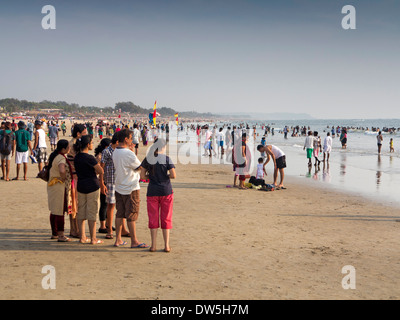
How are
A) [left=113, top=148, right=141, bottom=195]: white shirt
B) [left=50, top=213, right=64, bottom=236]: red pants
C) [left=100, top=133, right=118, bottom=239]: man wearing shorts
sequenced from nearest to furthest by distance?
[left=113, top=148, right=141, bottom=195]: white shirt → [left=50, top=213, right=64, bottom=236]: red pants → [left=100, top=133, right=118, bottom=239]: man wearing shorts

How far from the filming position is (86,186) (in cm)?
595

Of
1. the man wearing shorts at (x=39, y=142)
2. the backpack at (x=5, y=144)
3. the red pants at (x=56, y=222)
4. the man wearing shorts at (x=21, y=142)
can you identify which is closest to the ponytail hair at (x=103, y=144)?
the red pants at (x=56, y=222)

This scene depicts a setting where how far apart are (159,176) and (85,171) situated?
1.28 metres

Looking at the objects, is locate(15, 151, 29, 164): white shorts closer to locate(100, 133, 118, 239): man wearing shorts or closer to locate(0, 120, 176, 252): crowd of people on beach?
locate(0, 120, 176, 252): crowd of people on beach

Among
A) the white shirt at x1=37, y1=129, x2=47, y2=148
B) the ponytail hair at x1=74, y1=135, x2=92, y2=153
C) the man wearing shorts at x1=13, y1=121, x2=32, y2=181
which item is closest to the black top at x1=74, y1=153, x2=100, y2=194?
the ponytail hair at x1=74, y1=135, x2=92, y2=153

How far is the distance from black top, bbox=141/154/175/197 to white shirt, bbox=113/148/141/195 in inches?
8.5

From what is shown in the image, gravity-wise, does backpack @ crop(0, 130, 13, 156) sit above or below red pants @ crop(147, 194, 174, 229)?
above

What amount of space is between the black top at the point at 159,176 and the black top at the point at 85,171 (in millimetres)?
903

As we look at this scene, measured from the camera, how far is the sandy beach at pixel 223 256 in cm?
450

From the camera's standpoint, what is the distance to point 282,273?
512cm

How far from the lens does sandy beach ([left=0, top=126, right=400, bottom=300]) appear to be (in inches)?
177

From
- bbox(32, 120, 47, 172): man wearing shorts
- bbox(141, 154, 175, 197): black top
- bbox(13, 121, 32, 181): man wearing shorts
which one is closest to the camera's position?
bbox(141, 154, 175, 197): black top

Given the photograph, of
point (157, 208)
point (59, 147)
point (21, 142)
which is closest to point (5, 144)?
point (21, 142)
